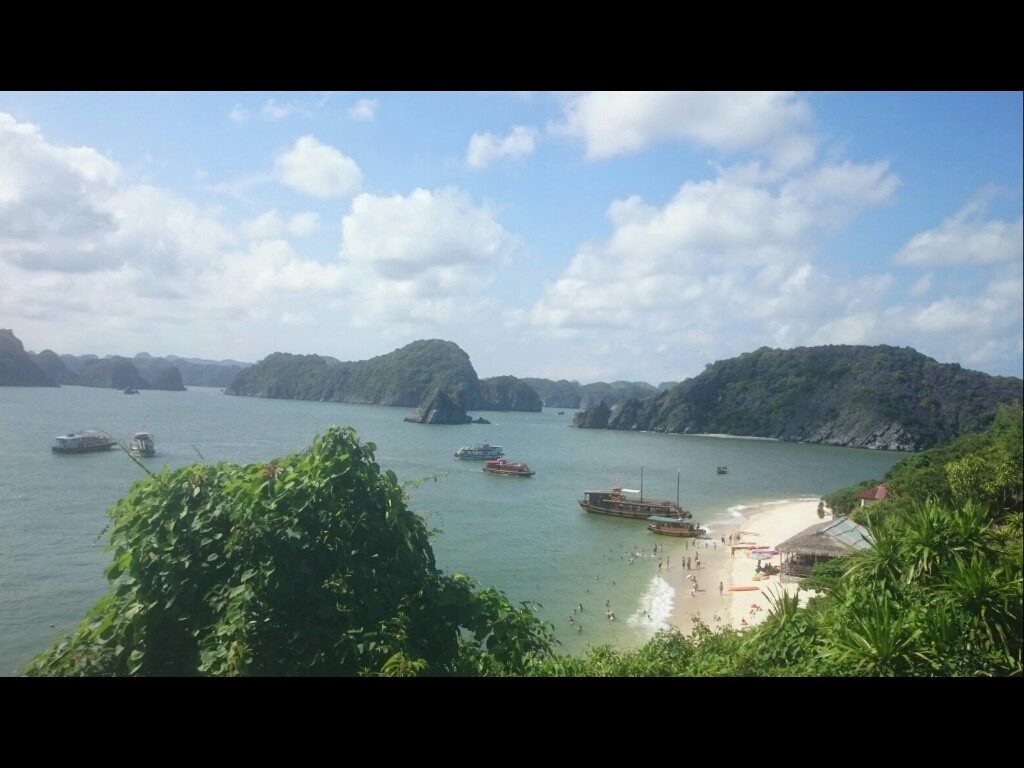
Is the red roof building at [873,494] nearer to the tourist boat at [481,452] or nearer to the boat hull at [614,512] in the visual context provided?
the boat hull at [614,512]

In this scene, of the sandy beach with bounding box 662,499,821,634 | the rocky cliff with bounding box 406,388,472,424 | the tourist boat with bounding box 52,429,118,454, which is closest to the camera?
the tourist boat with bounding box 52,429,118,454

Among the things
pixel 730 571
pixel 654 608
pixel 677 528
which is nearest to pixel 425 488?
pixel 677 528

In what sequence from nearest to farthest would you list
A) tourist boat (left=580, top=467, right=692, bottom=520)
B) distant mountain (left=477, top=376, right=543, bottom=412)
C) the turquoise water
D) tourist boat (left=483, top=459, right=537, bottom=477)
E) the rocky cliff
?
the turquoise water < the rocky cliff < distant mountain (left=477, top=376, right=543, bottom=412) < tourist boat (left=483, top=459, right=537, bottom=477) < tourist boat (left=580, top=467, right=692, bottom=520)

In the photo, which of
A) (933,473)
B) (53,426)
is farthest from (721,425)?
(53,426)

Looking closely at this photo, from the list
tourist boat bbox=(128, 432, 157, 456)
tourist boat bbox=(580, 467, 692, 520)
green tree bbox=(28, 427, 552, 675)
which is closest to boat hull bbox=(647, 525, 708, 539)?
tourist boat bbox=(580, 467, 692, 520)

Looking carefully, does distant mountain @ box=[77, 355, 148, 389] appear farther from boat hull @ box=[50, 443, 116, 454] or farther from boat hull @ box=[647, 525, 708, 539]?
boat hull @ box=[647, 525, 708, 539]

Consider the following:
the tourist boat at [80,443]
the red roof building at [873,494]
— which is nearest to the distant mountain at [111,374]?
the tourist boat at [80,443]
